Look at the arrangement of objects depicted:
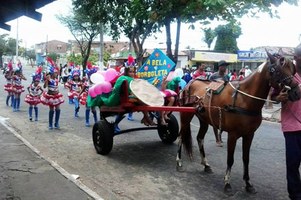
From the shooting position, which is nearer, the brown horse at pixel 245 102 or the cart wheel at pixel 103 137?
the brown horse at pixel 245 102

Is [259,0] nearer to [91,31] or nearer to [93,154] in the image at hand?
[93,154]

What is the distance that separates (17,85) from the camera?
45.3 feet

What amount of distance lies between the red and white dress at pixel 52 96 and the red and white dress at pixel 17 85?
388cm

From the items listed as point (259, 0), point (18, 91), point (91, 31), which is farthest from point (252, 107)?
point (91, 31)

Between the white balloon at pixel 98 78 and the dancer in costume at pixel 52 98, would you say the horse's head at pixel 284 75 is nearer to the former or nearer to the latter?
the white balloon at pixel 98 78

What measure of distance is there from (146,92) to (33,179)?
7.45ft

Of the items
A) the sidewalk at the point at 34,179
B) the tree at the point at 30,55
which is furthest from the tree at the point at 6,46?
the sidewalk at the point at 34,179

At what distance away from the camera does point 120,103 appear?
6.73 meters

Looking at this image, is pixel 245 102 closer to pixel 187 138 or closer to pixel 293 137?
pixel 293 137

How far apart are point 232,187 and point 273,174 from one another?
3.48 feet

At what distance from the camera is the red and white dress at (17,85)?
44.8 feet

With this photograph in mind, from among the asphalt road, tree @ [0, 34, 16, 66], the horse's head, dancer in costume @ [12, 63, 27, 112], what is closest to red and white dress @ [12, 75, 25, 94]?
dancer in costume @ [12, 63, 27, 112]

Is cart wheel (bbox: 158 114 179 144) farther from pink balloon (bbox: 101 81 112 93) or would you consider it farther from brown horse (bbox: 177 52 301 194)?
brown horse (bbox: 177 52 301 194)

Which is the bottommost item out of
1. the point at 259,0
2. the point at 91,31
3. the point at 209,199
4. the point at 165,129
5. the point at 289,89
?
the point at 209,199
